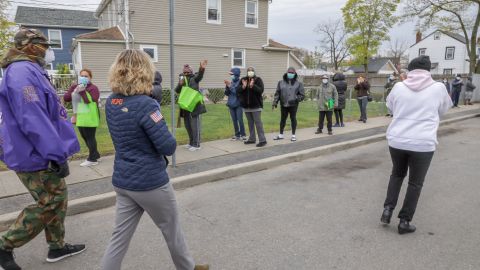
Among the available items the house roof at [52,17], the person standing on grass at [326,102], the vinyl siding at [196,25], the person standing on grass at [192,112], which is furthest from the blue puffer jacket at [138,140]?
the house roof at [52,17]

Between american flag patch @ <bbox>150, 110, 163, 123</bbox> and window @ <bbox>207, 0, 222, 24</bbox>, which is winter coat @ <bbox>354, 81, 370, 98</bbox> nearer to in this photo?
american flag patch @ <bbox>150, 110, 163, 123</bbox>

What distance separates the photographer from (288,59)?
24406 millimetres

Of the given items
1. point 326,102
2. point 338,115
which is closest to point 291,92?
point 326,102

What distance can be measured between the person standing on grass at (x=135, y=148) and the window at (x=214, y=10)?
1940 centimetres

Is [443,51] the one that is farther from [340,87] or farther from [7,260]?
[7,260]

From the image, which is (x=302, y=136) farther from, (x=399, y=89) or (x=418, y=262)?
(x=418, y=262)

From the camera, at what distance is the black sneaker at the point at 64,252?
335 centimetres

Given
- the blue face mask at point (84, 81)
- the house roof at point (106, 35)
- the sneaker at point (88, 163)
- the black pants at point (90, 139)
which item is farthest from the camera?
the house roof at point (106, 35)

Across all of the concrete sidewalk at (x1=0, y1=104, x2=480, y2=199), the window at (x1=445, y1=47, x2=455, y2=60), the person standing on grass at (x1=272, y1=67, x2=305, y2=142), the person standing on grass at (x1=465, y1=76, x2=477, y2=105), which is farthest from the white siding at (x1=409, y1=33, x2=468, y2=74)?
the person standing on grass at (x1=272, y1=67, x2=305, y2=142)

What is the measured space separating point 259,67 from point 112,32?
30.2 ft

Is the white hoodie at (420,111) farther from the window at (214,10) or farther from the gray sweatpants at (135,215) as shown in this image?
the window at (214,10)

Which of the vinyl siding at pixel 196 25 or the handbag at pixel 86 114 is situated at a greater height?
the vinyl siding at pixel 196 25

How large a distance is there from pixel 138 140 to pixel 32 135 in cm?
94

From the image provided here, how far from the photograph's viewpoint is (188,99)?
285 inches
